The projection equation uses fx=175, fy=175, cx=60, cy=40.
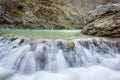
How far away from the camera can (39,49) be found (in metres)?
6.96

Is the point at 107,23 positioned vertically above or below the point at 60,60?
above

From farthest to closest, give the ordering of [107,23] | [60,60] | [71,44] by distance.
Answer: [107,23] < [71,44] < [60,60]

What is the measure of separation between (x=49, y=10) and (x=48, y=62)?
43384 millimetres

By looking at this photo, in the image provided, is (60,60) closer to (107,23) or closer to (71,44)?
(71,44)

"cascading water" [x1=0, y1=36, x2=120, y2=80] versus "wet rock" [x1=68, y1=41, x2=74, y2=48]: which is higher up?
"wet rock" [x1=68, y1=41, x2=74, y2=48]

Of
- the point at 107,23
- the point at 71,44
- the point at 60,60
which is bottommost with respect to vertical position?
the point at 60,60

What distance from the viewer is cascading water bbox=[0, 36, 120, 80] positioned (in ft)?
20.0

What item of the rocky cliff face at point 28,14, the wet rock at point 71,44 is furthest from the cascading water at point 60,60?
the rocky cliff face at point 28,14

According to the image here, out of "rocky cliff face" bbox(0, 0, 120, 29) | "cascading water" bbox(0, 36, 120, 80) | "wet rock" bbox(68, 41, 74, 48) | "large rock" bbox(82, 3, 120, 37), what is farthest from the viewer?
"rocky cliff face" bbox(0, 0, 120, 29)

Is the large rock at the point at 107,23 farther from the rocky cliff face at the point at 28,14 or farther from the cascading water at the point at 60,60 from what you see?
the rocky cliff face at the point at 28,14

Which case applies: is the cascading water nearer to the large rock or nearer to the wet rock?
the wet rock

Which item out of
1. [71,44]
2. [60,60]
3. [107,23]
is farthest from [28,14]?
[60,60]

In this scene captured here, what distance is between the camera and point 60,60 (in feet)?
22.2

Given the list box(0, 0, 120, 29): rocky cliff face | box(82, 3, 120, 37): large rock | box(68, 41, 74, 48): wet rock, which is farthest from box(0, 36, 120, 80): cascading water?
box(0, 0, 120, 29): rocky cliff face
